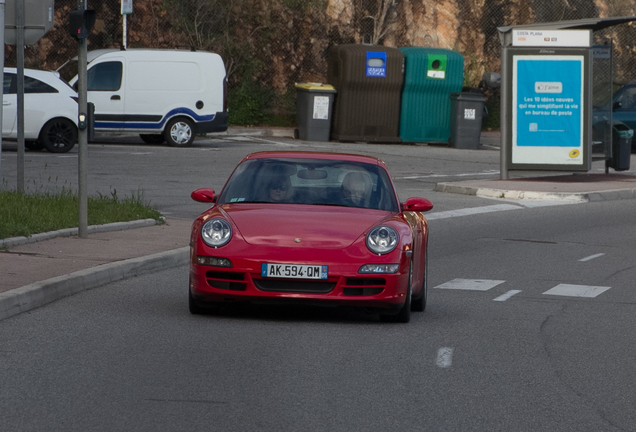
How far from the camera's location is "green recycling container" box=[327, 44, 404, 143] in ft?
107

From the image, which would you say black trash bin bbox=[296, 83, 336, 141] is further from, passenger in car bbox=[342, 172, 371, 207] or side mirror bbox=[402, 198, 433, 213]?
side mirror bbox=[402, 198, 433, 213]

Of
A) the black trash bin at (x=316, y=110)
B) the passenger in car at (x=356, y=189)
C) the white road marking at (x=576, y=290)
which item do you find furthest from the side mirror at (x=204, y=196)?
the black trash bin at (x=316, y=110)

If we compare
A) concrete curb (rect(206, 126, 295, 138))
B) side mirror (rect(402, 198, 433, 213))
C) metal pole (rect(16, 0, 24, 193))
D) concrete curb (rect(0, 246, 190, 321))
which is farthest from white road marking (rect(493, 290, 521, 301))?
concrete curb (rect(206, 126, 295, 138))

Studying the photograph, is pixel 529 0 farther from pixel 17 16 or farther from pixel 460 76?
pixel 17 16

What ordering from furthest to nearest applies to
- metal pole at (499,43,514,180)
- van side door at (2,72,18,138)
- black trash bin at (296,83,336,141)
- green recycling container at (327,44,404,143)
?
green recycling container at (327,44,404,143) → black trash bin at (296,83,336,141) → van side door at (2,72,18,138) → metal pole at (499,43,514,180)

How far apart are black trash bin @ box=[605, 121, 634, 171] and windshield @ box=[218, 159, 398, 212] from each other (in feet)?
53.9

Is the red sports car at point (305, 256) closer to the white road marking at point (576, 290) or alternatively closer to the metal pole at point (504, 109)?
the white road marking at point (576, 290)

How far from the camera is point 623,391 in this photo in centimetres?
648

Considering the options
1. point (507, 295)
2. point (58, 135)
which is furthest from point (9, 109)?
point (507, 295)

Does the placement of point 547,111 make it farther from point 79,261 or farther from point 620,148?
point 79,261

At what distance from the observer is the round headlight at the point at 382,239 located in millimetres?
8312

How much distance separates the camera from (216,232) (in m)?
8.34

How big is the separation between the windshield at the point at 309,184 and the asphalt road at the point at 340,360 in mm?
888

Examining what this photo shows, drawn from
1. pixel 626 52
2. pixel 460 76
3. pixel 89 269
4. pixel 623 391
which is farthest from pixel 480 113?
pixel 623 391
